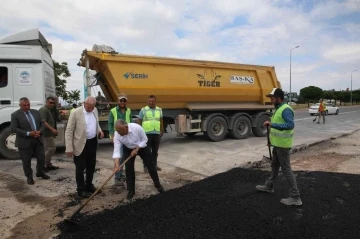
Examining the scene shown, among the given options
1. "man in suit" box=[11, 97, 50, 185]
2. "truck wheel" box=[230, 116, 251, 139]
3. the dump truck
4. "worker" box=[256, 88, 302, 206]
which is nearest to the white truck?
the dump truck

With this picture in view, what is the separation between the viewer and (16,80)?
7.71 metres

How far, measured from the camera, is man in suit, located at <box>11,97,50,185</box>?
5.74 meters

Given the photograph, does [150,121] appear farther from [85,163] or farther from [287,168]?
[287,168]

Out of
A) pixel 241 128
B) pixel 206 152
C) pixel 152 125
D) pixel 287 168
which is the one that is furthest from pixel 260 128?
pixel 287 168

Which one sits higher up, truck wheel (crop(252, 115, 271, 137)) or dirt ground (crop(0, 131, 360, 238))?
truck wheel (crop(252, 115, 271, 137))

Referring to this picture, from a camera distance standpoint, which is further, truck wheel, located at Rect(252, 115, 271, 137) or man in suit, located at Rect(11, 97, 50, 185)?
truck wheel, located at Rect(252, 115, 271, 137)

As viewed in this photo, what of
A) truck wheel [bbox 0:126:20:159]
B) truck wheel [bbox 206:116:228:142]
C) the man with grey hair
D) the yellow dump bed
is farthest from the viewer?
truck wheel [bbox 206:116:228:142]

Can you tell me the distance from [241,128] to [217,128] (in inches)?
44.3

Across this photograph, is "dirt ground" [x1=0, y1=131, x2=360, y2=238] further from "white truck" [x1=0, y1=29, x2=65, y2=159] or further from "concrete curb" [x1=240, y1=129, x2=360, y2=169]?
"white truck" [x1=0, y1=29, x2=65, y2=159]

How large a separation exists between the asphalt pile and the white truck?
4533 millimetres

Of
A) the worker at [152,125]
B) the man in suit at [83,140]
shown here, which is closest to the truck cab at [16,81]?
the worker at [152,125]

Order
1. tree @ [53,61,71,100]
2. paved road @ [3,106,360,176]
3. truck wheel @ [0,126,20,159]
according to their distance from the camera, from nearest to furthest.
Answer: paved road @ [3,106,360,176] → truck wheel @ [0,126,20,159] → tree @ [53,61,71,100]

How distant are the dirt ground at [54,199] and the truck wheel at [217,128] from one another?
3578 millimetres

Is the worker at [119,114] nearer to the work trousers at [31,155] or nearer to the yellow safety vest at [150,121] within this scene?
the yellow safety vest at [150,121]
